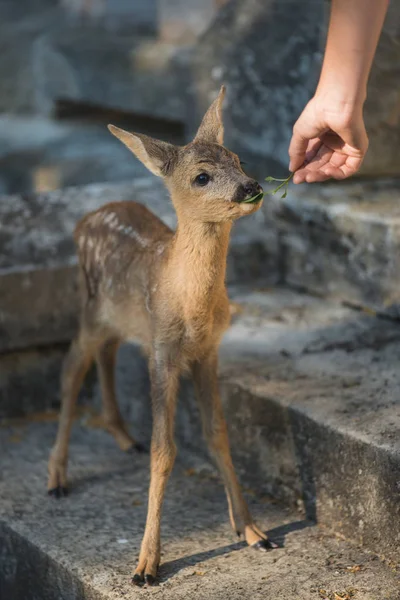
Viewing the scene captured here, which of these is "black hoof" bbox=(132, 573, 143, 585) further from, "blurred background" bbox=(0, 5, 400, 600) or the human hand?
the human hand

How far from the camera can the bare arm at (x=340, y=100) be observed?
121 inches

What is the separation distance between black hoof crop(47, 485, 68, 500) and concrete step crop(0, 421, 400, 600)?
4 cm

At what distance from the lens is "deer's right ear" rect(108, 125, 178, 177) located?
384 centimetres

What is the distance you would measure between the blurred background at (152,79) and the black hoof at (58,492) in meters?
2.38

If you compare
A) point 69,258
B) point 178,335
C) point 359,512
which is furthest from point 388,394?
point 69,258

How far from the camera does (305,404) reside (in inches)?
172

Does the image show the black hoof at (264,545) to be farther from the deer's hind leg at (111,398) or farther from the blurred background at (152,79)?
the blurred background at (152,79)

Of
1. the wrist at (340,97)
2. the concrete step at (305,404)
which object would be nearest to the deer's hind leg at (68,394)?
the concrete step at (305,404)

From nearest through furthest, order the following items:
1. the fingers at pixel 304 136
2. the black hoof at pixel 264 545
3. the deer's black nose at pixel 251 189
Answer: the fingers at pixel 304 136 < the deer's black nose at pixel 251 189 < the black hoof at pixel 264 545

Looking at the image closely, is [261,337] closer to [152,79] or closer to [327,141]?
[327,141]

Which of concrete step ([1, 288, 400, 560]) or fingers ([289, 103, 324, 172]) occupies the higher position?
fingers ([289, 103, 324, 172])

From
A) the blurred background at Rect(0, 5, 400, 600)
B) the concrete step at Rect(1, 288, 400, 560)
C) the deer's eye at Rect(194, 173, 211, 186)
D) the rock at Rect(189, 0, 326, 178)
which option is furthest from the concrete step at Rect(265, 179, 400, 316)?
the deer's eye at Rect(194, 173, 211, 186)

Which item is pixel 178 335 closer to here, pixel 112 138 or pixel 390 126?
pixel 390 126

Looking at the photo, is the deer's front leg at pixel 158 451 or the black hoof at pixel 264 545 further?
the black hoof at pixel 264 545
